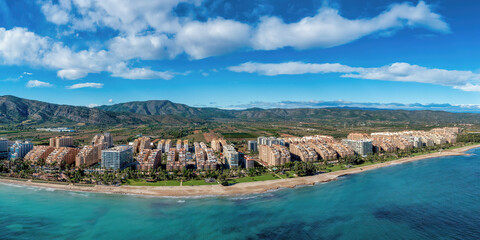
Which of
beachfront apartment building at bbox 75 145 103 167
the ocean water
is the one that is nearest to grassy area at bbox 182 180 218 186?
the ocean water

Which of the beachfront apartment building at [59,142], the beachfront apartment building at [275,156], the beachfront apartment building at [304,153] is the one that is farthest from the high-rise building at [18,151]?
the beachfront apartment building at [304,153]

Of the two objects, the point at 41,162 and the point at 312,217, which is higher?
the point at 41,162

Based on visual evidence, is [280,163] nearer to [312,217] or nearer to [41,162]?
[312,217]

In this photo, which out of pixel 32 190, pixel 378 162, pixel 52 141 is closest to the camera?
pixel 32 190

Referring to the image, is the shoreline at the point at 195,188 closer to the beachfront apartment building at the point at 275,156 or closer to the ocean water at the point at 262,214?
the ocean water at the point at 262,214

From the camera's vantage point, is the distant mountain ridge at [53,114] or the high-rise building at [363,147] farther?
the distant mountain ridge at [53,114]

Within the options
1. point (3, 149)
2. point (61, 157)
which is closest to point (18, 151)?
point (3, 149)

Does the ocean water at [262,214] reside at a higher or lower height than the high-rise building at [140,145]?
lower

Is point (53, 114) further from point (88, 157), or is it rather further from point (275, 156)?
point (275, 156)

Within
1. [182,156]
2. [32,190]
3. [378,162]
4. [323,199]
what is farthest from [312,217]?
[32,190]
